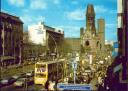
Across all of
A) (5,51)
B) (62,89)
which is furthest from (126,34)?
(5,51)

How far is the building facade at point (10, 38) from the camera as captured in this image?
70312 mm

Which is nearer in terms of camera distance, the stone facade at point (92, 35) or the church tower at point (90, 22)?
the stone facade at point (92, 35)

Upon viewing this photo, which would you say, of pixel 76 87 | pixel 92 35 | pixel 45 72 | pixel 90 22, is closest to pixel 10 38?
pixel 45 72

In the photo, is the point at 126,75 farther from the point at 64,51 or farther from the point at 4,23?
the point at 64,51

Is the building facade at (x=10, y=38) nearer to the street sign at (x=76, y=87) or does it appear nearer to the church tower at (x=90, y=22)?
the church tower at (x=90, y=22)

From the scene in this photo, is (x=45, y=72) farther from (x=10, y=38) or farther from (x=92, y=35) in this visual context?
(x=92, y=35)

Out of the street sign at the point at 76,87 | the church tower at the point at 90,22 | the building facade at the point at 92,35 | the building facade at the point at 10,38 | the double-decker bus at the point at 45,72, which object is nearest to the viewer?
the street sign at the point at 76,87

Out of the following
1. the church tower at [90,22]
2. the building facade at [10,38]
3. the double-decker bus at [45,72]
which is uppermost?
the church tower at [90,22]

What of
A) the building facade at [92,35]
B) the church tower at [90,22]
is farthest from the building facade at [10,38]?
the church tower at [90,22]

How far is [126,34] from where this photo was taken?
817 inches

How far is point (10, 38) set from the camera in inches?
2936

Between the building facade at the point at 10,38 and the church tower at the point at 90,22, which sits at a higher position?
the church tower at the point at 90,22

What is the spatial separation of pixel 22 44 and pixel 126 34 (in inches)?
2371

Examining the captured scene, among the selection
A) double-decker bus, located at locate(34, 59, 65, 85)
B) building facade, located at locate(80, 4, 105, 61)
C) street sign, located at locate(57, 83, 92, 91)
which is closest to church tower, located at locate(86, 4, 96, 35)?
building facade, located at locate(80, 4, 105, 61)
